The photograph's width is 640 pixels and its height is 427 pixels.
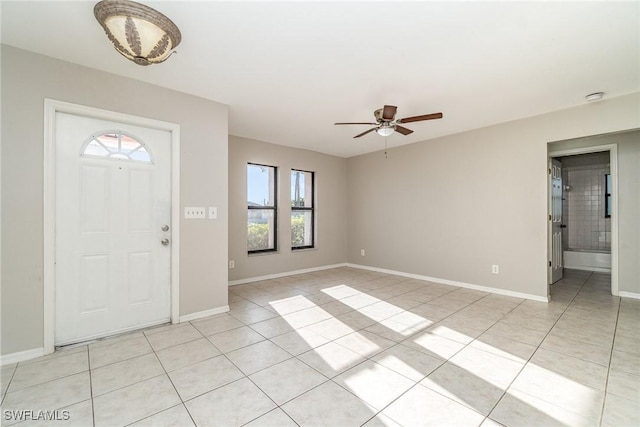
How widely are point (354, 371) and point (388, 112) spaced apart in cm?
241

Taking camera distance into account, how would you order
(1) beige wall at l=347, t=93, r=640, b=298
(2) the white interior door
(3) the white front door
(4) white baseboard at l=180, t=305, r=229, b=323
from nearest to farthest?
(3) the white front door, (4) white baseboard at l=180, t=305, r=229, b=323, (1) beige wall at l=347, t=93, r=640, b=298, (2) the white interior door

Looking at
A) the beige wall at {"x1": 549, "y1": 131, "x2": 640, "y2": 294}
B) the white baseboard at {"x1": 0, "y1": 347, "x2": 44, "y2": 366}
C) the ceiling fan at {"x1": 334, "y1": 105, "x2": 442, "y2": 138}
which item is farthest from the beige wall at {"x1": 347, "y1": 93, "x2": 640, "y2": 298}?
the white baseboard at {"x1": 0, "y1": 347, "x2": 44, "y2": 366}

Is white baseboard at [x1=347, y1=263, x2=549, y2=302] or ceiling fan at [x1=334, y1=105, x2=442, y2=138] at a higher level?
ceiling fan at [x1=334, y1=105, x2=442, y2=138]

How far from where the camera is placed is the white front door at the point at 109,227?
96.5 inches

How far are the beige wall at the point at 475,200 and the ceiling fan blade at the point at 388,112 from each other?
79.5 inches

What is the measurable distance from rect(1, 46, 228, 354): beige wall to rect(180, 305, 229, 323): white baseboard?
53 millimetres

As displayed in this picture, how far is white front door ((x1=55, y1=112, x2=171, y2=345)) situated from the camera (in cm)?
245

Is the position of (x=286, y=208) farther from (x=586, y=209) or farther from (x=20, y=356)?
(x=586, y=209)

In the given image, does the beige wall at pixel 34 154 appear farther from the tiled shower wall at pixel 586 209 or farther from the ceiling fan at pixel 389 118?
the tiled shower wall at pixel 586 209

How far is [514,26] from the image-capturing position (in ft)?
6.41

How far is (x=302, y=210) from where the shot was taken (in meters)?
5.72

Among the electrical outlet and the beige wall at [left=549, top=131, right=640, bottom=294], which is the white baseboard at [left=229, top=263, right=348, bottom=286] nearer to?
the electrical outlet

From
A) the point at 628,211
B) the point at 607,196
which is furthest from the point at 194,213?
the point at 607,196

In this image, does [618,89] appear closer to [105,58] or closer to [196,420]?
[196,420]
